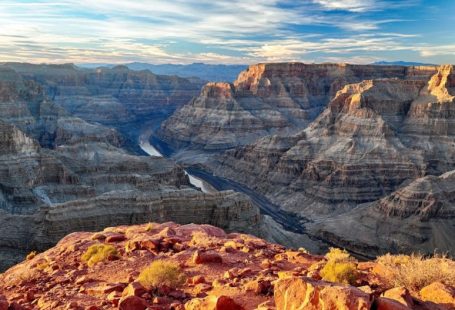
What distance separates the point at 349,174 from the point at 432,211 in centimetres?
2423

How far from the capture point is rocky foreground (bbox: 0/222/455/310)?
10.9m

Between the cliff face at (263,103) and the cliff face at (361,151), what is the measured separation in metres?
37.1

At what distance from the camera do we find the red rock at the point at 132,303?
12812 mm

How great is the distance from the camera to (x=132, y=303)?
42.2 feet

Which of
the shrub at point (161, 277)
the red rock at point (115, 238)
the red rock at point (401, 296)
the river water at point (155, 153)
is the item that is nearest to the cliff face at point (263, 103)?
the river water at point (155, 153)

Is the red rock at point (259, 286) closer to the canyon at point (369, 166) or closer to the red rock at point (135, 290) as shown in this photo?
the red rock at point (135, 290)

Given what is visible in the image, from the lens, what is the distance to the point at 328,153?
101625 millimetres

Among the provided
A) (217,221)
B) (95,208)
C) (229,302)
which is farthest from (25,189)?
(229,302)

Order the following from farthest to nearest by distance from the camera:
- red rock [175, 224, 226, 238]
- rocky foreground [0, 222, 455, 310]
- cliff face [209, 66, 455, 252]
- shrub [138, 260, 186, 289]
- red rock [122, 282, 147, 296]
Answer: cliff face [209, 66, 455, 252]
red rock [175, 224, 226, 238]
shrub [138, 260, 186, 289]
red rock [122, 282, 147, 296]
rocky foreground [0, 222, 455, 310]

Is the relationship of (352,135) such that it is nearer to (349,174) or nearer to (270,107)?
(349,174)

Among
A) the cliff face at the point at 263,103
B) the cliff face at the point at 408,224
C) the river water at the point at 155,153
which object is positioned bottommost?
the river water at the point at 155,153

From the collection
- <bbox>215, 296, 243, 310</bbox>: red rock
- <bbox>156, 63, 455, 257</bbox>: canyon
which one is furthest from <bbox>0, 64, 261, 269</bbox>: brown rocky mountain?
<bbox>215, 296, 243, 310</bbox>: red rock

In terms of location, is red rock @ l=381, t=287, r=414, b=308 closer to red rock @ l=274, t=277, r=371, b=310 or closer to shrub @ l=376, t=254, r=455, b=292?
red rock @ l=274, t=277, r=371, b=310

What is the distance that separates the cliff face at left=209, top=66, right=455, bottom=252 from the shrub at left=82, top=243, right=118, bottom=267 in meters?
64.3
